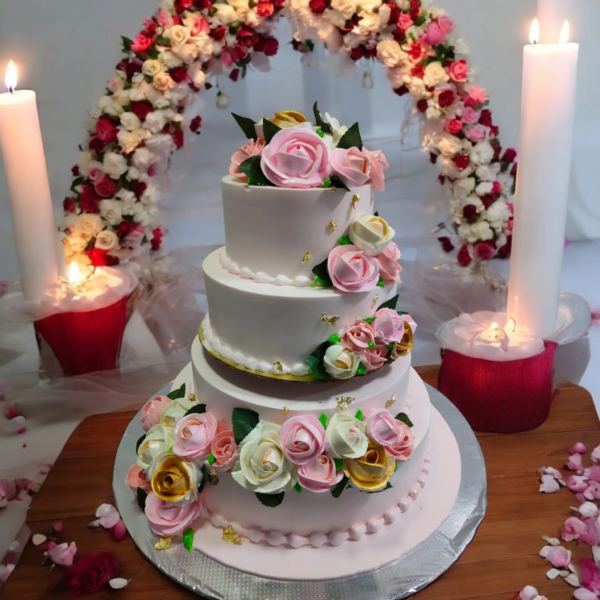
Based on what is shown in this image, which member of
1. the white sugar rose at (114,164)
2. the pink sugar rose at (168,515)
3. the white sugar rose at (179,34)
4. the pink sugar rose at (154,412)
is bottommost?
the pink sugar rose at (168,515)

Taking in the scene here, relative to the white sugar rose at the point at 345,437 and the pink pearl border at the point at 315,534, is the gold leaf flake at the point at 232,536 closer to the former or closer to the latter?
the pink pearl border at the point at 315,534

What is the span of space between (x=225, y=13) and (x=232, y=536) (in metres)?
1.57

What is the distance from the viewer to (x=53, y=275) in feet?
6.83

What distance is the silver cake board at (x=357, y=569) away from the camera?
4.10 feet

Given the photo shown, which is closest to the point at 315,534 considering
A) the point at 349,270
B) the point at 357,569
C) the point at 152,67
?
the point at 357,569

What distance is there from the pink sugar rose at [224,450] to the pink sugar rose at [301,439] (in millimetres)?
127

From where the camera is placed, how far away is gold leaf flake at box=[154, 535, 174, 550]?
1.33 meters

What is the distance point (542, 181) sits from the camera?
1.64 meters

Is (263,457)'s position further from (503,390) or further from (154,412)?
(503,390)

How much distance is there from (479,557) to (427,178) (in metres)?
1.93

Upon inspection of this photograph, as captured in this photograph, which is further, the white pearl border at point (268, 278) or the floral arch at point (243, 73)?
the floral arch at point (243, 73)

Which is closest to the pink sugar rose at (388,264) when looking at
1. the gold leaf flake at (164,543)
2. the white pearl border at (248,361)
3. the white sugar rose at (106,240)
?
the white pearl border at (248,361)

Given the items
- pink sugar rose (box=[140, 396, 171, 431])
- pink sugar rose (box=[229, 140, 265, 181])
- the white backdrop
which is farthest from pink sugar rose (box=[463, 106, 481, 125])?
pink sugar rose (box=[140, 396, 171, 431])

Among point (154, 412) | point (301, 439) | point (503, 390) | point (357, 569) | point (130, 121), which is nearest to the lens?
point (301, 439)
